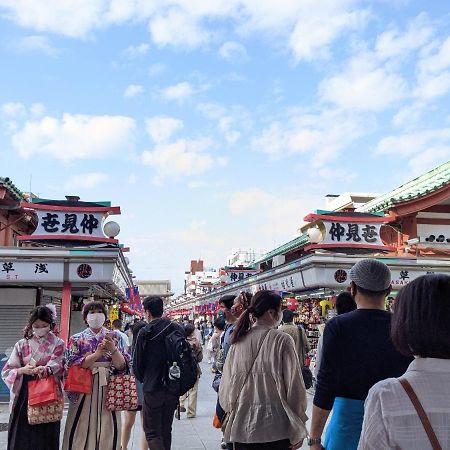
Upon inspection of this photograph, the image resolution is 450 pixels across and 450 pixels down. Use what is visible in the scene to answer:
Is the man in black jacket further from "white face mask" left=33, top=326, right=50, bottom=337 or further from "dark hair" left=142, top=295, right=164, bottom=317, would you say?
"white face mask" left=33, top=326, right=50, bottom=337

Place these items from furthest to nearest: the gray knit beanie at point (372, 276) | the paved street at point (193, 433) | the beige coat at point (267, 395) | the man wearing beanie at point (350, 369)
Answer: the paved street at point (193, 433) → the beige coat at point (267, 395) → the gray knit beanie at point (372, 276) → the man wearing beanie at point (350, 369)

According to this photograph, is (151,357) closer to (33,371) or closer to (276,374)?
(33,371)

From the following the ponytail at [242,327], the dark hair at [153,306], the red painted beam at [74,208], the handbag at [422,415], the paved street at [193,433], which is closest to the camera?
the handbag at [422,415]

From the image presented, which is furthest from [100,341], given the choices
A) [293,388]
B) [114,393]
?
[293,388]

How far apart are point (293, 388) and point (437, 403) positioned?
230 centimetres

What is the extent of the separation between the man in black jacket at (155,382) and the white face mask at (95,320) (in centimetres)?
46

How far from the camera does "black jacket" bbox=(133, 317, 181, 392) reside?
18.6 feet

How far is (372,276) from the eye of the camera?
130 inches

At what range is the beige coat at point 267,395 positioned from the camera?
12.9 ft

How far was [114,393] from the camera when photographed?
552 centimetres

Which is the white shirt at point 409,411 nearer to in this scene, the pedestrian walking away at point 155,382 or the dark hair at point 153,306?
the pedestrian walking away at point 155,382

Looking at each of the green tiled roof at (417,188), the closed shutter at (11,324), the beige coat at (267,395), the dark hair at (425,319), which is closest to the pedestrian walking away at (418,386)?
the dark hair at (425,319)

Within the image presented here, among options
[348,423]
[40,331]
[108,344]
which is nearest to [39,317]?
[40,331]

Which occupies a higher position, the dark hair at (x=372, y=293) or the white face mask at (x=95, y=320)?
the white face mask at (x=95, y=320)
